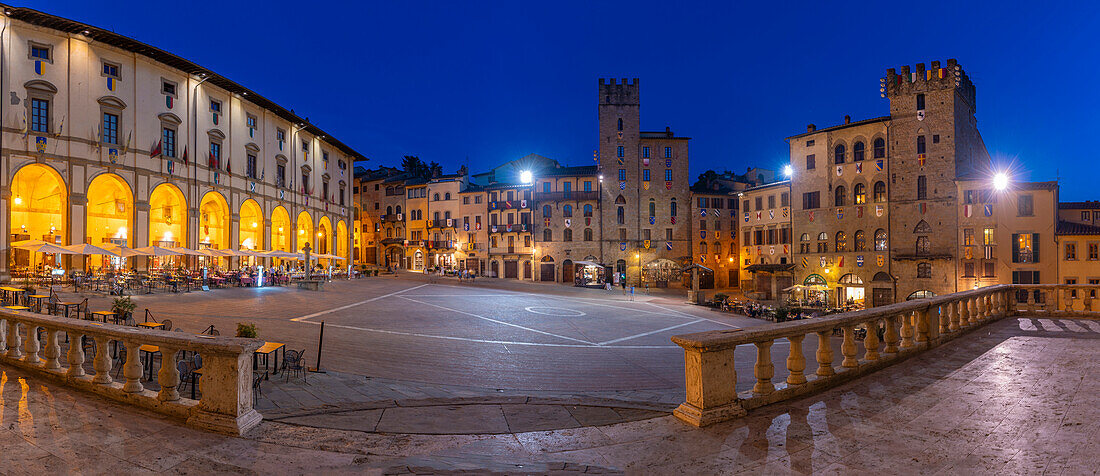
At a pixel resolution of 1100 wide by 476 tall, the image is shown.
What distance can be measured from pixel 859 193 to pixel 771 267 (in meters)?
9.85

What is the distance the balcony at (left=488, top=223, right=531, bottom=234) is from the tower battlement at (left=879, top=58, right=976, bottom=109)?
38.5 m

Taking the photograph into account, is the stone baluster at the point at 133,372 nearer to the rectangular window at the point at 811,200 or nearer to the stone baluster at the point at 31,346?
the stone baluster at the point at 31,346

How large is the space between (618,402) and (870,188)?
4640cm

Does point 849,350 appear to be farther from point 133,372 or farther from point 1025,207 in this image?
point 1025,207

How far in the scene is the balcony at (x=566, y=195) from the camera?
6081 cm

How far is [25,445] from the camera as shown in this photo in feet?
14.8

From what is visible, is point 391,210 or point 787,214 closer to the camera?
point 787,214

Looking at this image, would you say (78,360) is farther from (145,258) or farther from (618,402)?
(145,258)

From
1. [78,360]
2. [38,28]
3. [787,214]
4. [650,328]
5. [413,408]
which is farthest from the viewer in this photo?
[787,214]

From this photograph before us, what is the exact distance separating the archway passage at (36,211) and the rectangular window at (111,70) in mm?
6821

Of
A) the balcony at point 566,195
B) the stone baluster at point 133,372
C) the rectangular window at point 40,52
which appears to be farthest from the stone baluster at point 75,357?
the balcony at point 566,195

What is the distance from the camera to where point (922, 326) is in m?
8.62

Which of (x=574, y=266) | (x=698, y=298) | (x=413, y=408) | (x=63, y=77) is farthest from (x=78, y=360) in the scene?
(x=574, y=266)

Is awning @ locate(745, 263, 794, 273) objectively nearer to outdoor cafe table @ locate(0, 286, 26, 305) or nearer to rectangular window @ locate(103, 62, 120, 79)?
outdoor cafe table @ locate(0, 286, 26, 305)
